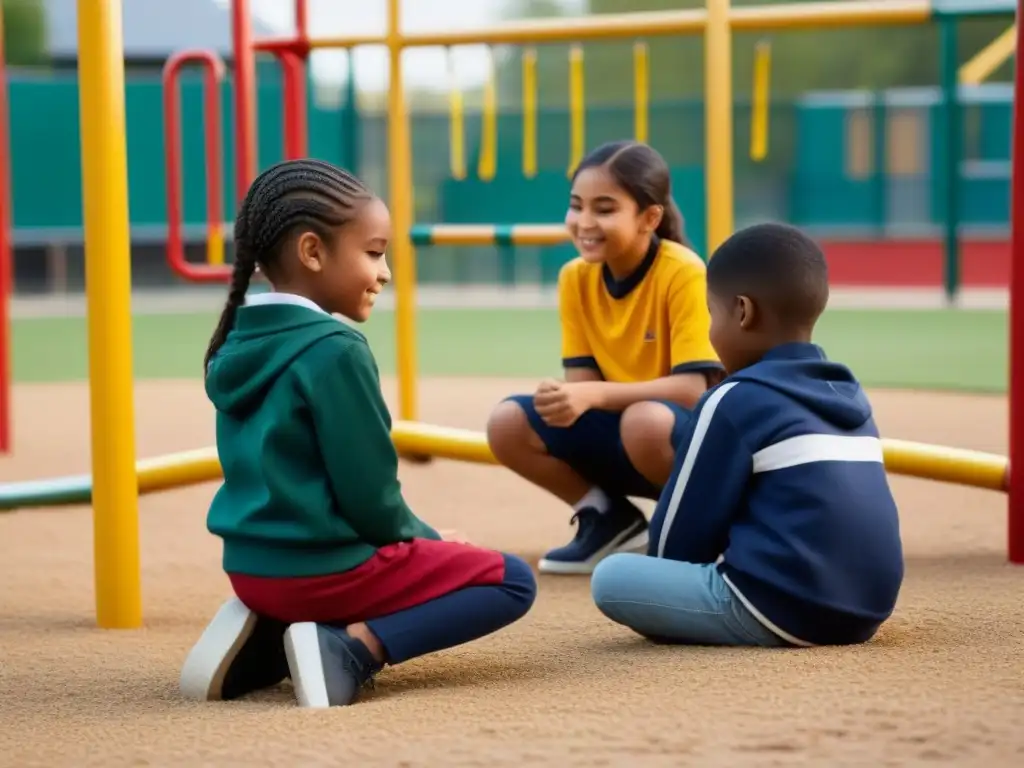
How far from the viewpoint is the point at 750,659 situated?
2047mm

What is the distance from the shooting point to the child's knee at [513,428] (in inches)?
124

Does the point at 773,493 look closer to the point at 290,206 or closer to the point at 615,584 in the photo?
the point at 615,584

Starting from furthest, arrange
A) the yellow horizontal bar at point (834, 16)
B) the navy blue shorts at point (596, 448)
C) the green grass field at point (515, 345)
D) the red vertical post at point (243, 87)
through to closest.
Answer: the green grass field at point (515, 345) → the red vertical post at point (243, 87) → the yellow horizontal bar at point (834, 16) → the navy blue shorts at point (596, 448)

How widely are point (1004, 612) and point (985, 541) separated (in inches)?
34.9

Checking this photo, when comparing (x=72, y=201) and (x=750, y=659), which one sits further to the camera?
(x=72, y=201)

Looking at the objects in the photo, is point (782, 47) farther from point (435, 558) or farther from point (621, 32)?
point (435, 558)

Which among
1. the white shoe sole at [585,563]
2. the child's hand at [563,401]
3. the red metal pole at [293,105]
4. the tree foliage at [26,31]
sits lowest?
the white shoe sole at [585,563]

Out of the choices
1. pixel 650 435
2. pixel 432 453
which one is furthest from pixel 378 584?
pixel 432 453

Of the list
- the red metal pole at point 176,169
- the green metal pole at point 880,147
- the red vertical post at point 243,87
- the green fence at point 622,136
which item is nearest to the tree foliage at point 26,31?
the green fence at point 622,136

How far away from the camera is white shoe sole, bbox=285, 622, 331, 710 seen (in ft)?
6.43

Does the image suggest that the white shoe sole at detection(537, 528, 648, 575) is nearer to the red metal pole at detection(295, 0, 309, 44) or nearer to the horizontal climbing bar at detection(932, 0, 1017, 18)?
the horizontal climbing bar at detection(932, 0, 1017, 18)

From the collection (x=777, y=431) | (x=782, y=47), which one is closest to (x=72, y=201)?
(x=777, y=431)

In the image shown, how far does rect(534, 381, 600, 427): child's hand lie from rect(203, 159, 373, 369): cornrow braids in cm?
86

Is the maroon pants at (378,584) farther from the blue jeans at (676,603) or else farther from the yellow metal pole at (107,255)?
the yellow metal pole at (107,255)
